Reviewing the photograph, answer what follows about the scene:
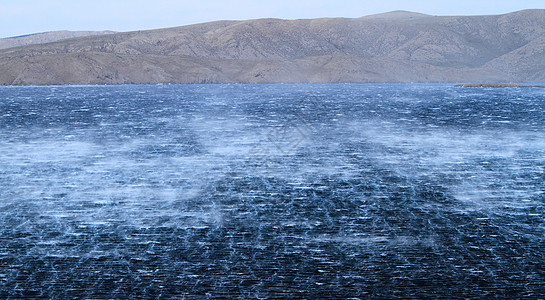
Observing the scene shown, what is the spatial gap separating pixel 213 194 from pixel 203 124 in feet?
93.8

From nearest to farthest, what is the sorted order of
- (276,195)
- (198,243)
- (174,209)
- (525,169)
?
(198,243) < (174,209) < (276,195) < (525,169)

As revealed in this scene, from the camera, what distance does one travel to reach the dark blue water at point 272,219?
12.4m

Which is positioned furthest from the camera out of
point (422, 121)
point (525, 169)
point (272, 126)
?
point (422, 121)

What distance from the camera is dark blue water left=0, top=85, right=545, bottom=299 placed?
1244 centimetres

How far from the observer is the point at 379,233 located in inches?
626

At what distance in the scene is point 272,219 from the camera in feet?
57.3

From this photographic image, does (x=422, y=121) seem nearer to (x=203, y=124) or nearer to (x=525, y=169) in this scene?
(x=203, y=124)

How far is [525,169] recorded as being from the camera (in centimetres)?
2597

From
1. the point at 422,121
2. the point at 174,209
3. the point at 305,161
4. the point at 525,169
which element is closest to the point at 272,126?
the point at 422,121

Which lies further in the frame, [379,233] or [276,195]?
[276,195]

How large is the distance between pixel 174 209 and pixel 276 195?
13.4 feet

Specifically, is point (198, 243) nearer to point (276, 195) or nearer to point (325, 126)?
point (276, 195)

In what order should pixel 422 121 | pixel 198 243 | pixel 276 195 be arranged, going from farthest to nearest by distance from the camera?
pixel 422 121 < pixel 276 195 < pixel 198 243

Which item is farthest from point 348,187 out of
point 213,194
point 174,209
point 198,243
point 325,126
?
point 325,126
